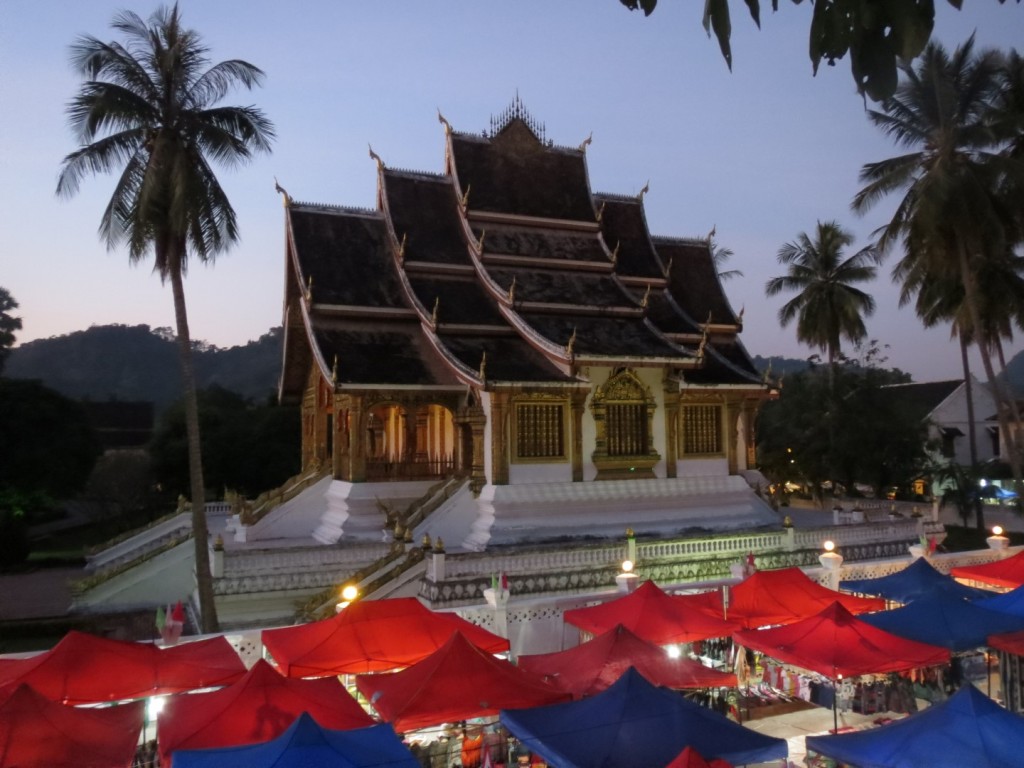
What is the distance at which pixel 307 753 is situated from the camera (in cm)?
608

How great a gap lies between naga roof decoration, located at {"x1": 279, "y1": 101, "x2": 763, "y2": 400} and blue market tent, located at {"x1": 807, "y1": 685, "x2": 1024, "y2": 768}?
10.9m

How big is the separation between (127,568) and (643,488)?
11480 millimetres

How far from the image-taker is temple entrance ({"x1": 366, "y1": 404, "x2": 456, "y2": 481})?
18.4 m

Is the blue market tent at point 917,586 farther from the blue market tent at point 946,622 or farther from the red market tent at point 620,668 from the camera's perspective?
the red market tent at point 620,668

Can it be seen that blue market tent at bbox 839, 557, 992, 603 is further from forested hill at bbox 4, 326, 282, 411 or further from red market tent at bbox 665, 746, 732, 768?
forested hill at bbox 4, 326, 282, 411

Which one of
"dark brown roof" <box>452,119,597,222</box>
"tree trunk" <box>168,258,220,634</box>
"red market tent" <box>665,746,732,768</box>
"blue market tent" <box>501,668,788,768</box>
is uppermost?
"dark brown roof" <box>452,119,597,222</box>

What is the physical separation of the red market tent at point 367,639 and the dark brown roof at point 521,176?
40.4ft

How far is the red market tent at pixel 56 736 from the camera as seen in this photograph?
6.46m

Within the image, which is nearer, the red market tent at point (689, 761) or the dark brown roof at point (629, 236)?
the red market tent at point (689, 761)

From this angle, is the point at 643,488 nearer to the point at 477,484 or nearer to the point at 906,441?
the point at 477,484

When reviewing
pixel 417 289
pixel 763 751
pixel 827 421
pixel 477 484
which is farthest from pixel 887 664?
pixel 827 421

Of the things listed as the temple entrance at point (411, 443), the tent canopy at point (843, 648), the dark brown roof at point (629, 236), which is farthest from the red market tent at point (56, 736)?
the dark brown roof at point (629, 236)

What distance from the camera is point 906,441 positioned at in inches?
1088

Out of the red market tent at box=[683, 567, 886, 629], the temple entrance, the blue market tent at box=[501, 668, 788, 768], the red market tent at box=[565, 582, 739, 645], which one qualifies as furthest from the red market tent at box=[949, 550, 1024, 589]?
the temple entrance
